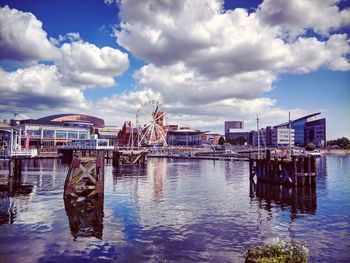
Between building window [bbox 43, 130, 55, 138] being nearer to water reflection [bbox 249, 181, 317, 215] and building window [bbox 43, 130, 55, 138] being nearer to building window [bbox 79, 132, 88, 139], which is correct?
building window [bbox 79, 132, 88, 139]

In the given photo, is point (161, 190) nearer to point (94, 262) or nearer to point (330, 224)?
point (330, 224)

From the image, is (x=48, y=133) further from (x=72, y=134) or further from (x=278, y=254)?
(x=278, y=254)

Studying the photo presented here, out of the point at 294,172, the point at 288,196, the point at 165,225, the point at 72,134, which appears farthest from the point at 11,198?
the point at 72,134

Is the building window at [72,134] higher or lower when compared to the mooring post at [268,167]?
higher

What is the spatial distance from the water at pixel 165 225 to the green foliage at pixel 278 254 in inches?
184

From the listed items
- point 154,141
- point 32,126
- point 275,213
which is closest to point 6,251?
point 275,213

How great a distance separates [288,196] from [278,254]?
3146cm

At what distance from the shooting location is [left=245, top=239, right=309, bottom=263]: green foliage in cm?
1401

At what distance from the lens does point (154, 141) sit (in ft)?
583

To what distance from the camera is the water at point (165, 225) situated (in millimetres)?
20234

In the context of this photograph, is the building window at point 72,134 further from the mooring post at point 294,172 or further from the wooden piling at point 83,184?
the mooring post at point 294,172

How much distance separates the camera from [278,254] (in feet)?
47.6

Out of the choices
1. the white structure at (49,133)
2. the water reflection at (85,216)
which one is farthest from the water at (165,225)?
the white structure at (49,133)

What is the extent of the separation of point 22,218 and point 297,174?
40.3 metres
